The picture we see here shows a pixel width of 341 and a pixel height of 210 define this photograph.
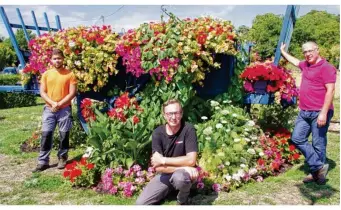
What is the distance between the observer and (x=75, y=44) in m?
5.48

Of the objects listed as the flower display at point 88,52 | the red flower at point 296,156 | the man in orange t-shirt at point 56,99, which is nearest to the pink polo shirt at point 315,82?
the red flower at point 296,156

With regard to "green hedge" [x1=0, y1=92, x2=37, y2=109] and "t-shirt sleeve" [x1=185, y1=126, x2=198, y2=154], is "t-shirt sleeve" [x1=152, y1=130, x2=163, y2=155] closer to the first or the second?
"t-shirt sleeve" [x1=185, y1=126, x2=198, y2=154]

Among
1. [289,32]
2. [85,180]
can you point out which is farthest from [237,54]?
[85,180]

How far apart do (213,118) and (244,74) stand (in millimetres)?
791

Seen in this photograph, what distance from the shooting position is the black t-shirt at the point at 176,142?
3.75 metres

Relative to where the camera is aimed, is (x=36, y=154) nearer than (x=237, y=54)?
No

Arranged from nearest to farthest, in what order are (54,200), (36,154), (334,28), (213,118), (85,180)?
(54,200)
(85,180)
(213,118)
(36,154)
(334,28)

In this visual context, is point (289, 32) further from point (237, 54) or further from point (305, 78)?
point (305, 78)

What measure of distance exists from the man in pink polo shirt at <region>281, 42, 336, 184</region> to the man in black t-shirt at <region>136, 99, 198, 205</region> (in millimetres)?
1587

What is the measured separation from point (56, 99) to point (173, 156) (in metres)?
2.20

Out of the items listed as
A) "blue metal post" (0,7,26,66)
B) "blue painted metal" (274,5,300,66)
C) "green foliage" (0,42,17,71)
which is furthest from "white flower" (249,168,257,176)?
"green foliage" (0,42,17,71)

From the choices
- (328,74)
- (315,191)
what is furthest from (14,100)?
(328,74)

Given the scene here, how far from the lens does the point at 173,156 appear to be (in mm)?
3836

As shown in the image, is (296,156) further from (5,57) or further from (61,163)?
(5,57)
